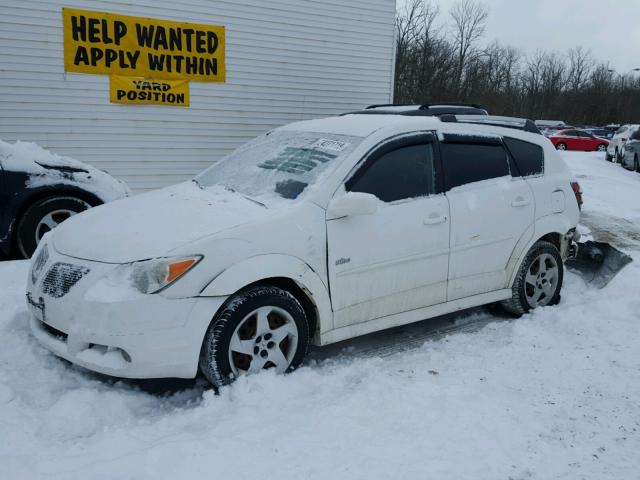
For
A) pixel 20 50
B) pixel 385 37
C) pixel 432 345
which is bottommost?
pixel 432 345

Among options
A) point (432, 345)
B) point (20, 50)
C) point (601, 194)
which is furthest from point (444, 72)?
point (432, 345)

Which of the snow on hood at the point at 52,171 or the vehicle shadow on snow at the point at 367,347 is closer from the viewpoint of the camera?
the vehicle shadow on snow at the point at 367,347

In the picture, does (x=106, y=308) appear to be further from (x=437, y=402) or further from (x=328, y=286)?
(x=437, y=402)

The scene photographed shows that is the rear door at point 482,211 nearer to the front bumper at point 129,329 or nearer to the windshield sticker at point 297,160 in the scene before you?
the windshield sticker at point 297,160

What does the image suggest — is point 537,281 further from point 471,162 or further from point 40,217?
point 40,217

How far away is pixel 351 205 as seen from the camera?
12.4ft

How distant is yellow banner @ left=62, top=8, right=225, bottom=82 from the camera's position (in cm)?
953

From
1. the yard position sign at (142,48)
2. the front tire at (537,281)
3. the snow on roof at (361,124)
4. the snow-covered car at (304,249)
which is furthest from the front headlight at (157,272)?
the yard position sign at (142,48)

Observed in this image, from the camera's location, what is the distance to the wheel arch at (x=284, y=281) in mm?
3379

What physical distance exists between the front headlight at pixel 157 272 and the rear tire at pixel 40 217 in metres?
3.52

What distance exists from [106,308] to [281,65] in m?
8.98

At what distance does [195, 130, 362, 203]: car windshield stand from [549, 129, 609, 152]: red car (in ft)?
104

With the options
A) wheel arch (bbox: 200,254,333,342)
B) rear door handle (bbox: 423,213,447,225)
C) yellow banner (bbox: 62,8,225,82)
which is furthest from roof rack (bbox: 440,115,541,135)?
yellow banner (bbox: 62,8,225,82)

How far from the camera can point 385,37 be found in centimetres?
1245
